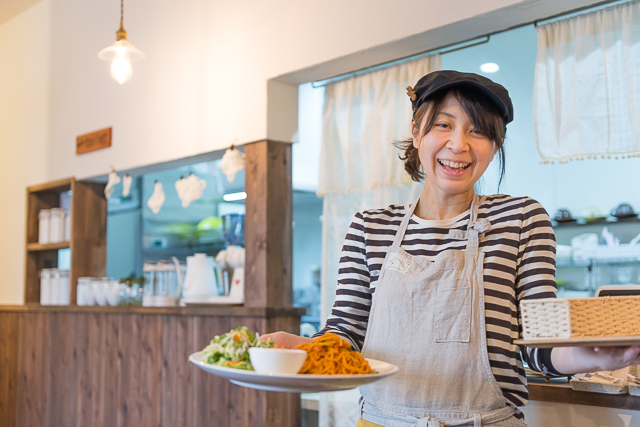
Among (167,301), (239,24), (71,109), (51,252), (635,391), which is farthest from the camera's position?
(51,252)

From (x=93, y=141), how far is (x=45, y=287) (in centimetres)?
105

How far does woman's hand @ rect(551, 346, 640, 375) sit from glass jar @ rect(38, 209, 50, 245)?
12.5 ft

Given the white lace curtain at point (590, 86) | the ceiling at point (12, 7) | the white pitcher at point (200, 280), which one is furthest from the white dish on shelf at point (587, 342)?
the ceiling at point (12, 7)

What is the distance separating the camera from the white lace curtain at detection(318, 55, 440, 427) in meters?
2.70

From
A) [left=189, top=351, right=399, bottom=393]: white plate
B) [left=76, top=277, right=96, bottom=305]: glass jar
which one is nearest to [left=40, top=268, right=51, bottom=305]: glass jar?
[left=76, top=277, right=96, bottom=305]: glass jar

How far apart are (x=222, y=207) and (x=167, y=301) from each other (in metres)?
1.24

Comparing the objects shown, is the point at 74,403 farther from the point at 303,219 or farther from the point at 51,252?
the point at 303,219

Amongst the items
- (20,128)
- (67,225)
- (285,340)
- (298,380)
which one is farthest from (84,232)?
(298,380)

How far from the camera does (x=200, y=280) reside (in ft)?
10.4

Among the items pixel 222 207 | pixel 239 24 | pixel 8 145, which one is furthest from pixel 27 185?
pixel 239 24

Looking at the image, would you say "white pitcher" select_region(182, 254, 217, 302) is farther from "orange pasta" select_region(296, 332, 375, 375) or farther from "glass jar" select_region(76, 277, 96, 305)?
"orange pasta" select_region(296, 332, 375, 375)

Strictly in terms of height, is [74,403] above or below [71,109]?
below

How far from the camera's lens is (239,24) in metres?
3.10

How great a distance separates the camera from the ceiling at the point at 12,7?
4.54 metres
